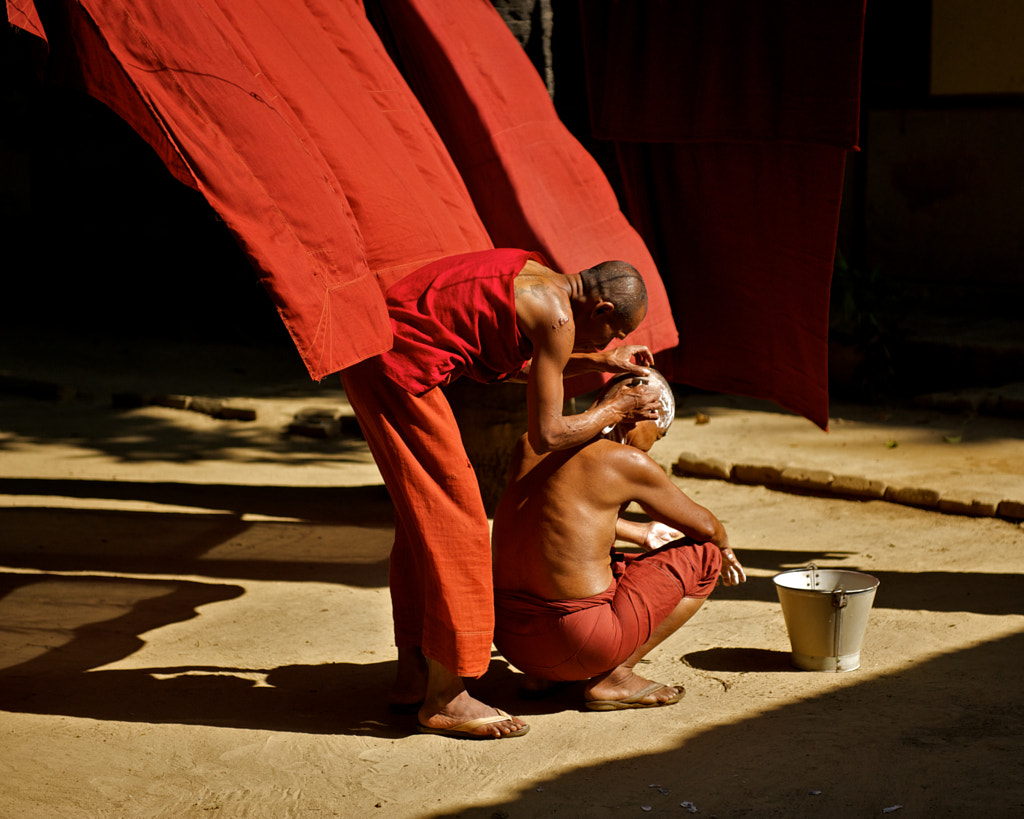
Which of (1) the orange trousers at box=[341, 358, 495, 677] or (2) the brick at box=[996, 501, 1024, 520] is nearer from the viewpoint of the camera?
(1) the orange trousers at box=[341, 358, 495, 677]

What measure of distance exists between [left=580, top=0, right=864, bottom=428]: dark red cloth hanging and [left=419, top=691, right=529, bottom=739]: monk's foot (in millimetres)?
2373

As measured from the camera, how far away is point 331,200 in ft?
11.9

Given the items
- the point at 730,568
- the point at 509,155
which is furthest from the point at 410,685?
the point at 509,155

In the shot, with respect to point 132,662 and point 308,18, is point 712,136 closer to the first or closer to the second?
point 308,18

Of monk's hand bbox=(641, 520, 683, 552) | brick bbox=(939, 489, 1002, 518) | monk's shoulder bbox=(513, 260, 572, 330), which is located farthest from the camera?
brick bbox=(939, 489, 1002, 518)

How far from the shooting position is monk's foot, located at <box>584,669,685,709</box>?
3775 millimetres

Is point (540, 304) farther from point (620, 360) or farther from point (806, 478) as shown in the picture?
point (806, 478)

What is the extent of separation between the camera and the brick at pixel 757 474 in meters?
6.52

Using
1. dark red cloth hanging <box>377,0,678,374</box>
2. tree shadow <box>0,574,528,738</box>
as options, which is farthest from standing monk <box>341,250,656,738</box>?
dark red cloth hanging <box>377,0,678,374</box>

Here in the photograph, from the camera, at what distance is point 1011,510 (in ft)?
18.7

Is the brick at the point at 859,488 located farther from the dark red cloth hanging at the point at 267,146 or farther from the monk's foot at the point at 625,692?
the dark red cloth hanging at the point at 267,146

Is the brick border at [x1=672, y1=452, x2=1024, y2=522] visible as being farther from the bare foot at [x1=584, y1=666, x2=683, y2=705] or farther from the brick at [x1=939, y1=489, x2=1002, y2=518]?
the bare foot at [x1=584, y1=666, x2=683, y2=705]

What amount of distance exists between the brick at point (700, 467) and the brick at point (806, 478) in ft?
1.13

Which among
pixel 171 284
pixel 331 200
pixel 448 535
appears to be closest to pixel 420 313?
pixel 331 200
